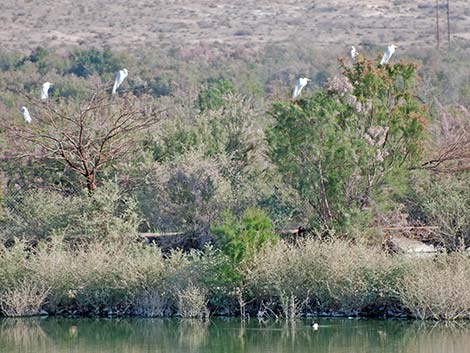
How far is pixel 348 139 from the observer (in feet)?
69.7

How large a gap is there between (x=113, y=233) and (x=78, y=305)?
5.35ft

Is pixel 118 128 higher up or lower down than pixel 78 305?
higher up

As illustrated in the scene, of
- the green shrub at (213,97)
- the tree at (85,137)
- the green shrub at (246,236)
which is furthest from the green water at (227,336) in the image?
the green shrub at (213,97)

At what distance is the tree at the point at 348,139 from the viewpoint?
2116 centimetres

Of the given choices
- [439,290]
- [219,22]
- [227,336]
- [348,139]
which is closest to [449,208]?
[348,139]

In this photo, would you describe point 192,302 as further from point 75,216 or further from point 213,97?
point 213,97

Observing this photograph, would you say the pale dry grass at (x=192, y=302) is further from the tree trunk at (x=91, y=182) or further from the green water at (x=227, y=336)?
the tree trunk at (x=91, y=182)

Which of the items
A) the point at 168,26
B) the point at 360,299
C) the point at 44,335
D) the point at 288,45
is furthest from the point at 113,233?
the point at 168,26

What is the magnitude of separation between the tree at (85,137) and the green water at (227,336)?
4061 mm

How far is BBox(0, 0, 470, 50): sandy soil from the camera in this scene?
68.3 metres

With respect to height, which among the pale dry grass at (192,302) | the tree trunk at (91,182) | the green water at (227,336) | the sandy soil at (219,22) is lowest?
the green water at (227,336)

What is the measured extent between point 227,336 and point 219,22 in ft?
184

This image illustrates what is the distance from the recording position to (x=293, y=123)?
21.5 meters

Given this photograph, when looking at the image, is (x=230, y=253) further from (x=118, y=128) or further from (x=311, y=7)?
(x=311, y=7)
